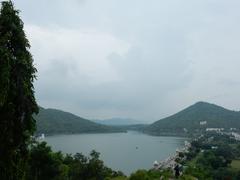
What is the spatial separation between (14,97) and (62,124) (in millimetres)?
171237

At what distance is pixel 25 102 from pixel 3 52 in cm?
122

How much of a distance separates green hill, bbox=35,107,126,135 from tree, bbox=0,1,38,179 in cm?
14755

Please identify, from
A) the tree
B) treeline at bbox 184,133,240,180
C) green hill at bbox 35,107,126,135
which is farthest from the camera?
green hill at bbox 35,107,126,135

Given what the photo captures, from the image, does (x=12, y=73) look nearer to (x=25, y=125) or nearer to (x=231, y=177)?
(x=25, y=125)

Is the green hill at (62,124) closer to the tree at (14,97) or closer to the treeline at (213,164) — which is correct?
the treeline at (213,164)

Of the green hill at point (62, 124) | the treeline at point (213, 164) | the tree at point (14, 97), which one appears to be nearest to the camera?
the tree at point (14, 97)

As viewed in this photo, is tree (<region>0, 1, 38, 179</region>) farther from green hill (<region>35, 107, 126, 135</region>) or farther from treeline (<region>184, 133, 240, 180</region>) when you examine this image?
green hill (<region>35, 107, 126, 135</region>)

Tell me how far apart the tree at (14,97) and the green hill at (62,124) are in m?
148

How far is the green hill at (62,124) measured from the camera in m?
162

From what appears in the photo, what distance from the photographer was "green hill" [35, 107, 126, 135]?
533ft

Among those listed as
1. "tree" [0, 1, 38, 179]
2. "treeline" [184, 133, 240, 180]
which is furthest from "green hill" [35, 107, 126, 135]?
"tree" [0, 1, 38, 179]

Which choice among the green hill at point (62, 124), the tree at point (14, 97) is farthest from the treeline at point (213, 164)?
the green hill at point (62, 124)

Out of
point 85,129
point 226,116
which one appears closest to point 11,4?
point 85,129

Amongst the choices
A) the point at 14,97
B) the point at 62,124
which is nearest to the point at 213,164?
the point at 14,97
